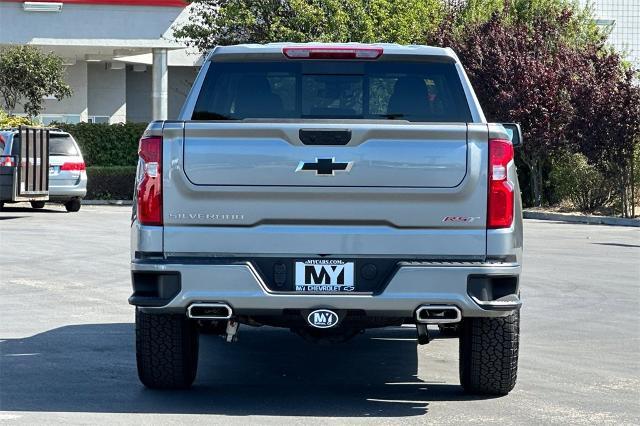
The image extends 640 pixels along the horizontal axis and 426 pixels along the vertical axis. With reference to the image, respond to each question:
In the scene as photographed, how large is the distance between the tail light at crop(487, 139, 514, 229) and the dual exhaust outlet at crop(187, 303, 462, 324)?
522 mm

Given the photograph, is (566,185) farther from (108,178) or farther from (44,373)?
(44,373)

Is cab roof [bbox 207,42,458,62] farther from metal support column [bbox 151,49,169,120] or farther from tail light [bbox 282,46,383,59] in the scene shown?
metal support column [bbox 151,49,169,120]

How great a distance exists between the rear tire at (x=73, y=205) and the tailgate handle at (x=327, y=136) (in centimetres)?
2284

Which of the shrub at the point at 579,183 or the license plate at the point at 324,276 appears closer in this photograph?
the license plate at the point at 324,276

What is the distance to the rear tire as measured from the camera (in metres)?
30.0

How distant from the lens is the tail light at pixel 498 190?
25.2ft

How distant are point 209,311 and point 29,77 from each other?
127 feet

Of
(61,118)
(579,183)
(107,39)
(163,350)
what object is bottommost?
(163,350)

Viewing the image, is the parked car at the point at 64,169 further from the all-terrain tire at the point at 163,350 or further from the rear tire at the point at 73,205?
the all-terrain tire at the point at 163,350

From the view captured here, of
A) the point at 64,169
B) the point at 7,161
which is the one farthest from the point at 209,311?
the point at 64,169

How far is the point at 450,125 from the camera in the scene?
25.1ft

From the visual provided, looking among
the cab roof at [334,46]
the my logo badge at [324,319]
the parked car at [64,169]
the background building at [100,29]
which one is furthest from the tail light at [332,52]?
the background building at [100,29]

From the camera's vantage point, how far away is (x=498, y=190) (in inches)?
303

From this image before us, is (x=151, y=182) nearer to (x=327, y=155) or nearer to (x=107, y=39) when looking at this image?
(x=327, y=155)
